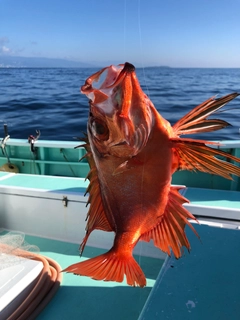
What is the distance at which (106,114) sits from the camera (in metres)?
0.96

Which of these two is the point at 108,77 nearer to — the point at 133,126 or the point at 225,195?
the point at 133,126

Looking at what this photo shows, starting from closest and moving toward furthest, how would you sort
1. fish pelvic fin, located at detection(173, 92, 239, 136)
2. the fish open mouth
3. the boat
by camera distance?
the fish open mouth < fish pelvic fin, located at detection(173, 92, 239, 136) < the boat

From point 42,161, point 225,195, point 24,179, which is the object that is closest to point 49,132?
point 42,161

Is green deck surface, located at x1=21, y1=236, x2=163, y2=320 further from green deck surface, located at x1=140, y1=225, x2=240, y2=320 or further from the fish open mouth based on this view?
the fish open mouth

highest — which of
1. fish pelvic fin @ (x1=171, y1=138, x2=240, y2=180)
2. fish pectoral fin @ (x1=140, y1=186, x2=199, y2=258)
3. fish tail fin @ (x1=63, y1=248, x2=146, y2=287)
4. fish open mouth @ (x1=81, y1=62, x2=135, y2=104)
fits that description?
fish open mouth @ (x1=81, y1=62, x2=135, y2=104)

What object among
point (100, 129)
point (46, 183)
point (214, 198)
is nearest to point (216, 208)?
point (214, 198)

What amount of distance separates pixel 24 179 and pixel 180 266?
9.09 feet

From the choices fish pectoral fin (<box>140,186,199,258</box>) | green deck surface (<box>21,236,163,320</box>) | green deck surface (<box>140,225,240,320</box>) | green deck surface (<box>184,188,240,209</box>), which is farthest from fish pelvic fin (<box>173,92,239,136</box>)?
green deck surface (<box>184,188,240,209</box>)

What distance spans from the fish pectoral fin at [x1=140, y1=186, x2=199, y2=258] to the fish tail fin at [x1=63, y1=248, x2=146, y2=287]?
0.39 ft

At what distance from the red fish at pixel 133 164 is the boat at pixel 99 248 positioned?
179 mm

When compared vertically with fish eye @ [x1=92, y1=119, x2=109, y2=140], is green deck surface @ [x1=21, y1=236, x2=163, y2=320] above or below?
below

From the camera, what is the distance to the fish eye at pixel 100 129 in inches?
39.1

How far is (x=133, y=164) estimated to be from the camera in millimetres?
1077

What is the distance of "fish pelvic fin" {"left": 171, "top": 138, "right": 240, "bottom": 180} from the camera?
3.16 feet
